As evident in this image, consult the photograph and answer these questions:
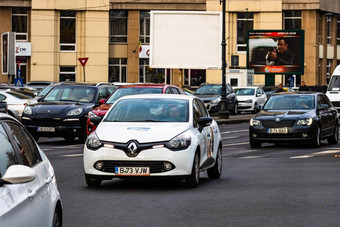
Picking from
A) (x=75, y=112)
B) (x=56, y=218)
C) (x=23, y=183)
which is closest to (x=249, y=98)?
(x=75, y=112)

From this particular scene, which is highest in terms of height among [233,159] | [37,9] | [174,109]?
Answer: [37,9]

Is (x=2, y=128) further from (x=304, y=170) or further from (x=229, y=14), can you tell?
(x=229, y=14)

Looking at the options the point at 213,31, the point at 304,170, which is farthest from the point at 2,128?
the point at 213,31

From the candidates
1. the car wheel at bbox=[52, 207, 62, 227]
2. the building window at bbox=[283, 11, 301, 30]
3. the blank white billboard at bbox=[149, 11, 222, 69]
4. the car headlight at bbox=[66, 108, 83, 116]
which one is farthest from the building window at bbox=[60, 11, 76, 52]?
the car wheel at bbox=[52, 207, 62, 227]

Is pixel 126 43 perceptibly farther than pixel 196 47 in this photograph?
Yes

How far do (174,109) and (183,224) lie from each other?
476cm

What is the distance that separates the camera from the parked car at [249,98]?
50688mm

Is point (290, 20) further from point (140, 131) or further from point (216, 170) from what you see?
point (140, 131)

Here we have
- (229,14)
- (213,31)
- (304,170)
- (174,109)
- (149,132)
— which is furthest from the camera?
(229,14)

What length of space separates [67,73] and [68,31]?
3078 mm

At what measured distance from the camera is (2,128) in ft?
21.4

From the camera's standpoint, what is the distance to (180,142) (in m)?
13.3

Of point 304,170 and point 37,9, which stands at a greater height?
point 37,9

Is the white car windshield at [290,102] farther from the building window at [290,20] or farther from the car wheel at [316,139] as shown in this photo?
the building window at [290,20]
